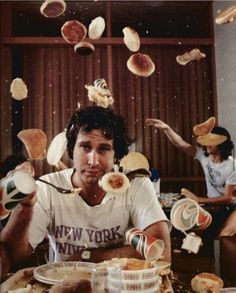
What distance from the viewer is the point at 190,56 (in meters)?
1.42

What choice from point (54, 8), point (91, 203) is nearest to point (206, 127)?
point (91, 203)

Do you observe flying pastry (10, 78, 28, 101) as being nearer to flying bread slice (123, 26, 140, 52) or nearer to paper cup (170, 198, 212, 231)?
flying bread slice (123, 26, 140, 52)

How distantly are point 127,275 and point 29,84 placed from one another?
2.88ft

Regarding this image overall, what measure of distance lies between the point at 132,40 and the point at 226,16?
14.4 inches

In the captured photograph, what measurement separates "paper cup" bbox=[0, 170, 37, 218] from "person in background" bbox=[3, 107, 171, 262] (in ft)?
0.87

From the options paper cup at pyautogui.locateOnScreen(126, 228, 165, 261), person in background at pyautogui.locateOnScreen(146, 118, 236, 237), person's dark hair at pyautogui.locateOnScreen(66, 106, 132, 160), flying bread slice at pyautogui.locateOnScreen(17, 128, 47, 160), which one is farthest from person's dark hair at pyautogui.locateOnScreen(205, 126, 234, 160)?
flying bread slice at pyautogui.locateOnScreen(17, 128, 47, 160)

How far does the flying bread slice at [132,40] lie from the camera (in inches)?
55.5

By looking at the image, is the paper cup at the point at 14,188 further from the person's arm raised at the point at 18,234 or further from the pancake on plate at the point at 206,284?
the pancake on plate at the point at 206,284

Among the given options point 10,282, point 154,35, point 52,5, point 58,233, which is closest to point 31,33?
point 52,5

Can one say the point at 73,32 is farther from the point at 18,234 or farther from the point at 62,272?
the point at 62,272

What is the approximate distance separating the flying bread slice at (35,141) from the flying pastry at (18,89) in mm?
124

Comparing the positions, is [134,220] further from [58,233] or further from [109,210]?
[58,233]

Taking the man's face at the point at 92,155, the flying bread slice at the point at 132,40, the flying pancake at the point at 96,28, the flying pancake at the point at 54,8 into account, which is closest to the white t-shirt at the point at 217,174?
the man's face at the point at 92,155

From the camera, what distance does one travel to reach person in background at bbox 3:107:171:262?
1228 millimetres
